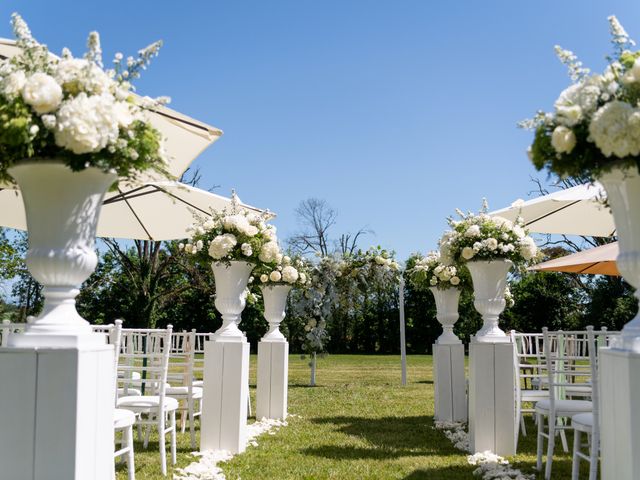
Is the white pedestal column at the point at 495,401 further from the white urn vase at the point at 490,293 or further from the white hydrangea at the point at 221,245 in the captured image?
the white hydrangea at the point at 221,245

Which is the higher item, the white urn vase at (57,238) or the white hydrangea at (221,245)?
the white hydrangea at (221,245)

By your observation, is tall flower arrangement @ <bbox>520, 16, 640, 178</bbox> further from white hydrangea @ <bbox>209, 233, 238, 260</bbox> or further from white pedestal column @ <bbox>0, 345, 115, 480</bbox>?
white hydrangea @ <bbox>209, 233, 238, 260</bbox>

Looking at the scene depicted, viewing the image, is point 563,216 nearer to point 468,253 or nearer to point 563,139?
point 468,253

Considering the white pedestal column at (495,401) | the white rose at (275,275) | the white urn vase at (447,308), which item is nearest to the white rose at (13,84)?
the white pedestal column at (495,401)

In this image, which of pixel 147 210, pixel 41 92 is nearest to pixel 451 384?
pixel 147 210

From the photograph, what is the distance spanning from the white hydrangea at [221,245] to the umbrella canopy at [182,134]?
2.28ft

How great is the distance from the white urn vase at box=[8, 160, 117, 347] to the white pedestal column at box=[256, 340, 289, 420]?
5.53 meters

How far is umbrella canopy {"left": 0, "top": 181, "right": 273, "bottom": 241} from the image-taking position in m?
6.29

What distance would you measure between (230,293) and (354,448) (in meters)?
1.97

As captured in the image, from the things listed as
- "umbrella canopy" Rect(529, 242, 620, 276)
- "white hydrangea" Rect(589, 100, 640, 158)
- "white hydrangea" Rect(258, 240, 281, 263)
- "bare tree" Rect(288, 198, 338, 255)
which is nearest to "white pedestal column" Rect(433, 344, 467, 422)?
"umbrella canopy" Rect(529, 242, 620, 276)

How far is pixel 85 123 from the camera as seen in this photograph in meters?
2.35

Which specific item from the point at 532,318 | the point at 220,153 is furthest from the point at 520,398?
the point at 532,318

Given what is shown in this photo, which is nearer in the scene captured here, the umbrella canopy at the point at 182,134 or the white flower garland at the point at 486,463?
the white flower garland at the point at 486,463

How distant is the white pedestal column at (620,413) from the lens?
2.46 meters
